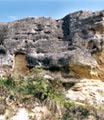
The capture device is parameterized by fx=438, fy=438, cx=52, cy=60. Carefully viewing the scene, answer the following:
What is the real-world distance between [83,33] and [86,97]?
2527 millimetres

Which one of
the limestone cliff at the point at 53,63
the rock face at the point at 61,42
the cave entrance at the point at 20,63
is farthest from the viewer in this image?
the cave entrance at the point at 20,63

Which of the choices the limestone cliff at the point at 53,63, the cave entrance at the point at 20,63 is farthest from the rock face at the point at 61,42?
the cave entrance at the point at 20,63

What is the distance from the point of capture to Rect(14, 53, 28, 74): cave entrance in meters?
15.2

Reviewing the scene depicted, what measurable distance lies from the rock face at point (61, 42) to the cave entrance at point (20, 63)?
11cm

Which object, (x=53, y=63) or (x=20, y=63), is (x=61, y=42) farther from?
(x=20, y=63)

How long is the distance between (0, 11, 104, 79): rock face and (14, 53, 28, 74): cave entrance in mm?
109

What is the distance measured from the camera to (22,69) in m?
15.2

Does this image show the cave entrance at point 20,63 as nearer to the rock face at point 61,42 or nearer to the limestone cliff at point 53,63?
the limestone cliff at point 53,63

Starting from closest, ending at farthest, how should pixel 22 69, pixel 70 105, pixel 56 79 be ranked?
pixel 70 105, pixel 56 79, pixel 22 69

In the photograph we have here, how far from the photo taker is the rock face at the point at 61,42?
14.4 m

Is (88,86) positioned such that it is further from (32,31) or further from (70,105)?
(32,31)

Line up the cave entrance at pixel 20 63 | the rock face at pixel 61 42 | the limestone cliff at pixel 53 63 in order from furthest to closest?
1. the cave entrance at pixel 20 63
2. the rock face at pixel 61 42
3. the limestone cliff at pixel 53 63

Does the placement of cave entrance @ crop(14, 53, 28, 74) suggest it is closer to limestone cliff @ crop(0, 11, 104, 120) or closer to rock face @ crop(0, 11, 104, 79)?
limestone cliff @ crop(0, 11, 104, 120)

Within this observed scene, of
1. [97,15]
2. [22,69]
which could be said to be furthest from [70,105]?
[97,15]
